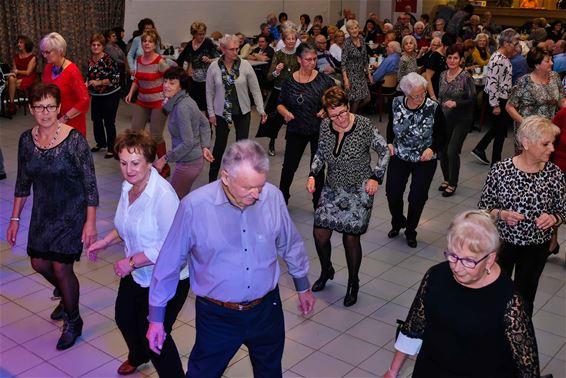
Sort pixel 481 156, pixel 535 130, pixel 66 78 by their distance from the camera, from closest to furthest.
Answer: pixel 535 130
pixel 66 78
pixel 481 156

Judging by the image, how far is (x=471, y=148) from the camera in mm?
10133

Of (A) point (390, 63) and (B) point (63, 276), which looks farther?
(A) point (390, 63)

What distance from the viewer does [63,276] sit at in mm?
4566

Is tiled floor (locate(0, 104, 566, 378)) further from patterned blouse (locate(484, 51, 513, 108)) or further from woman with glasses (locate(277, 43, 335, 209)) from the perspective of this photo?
patterned blouse (locate(484, 51, 513, 108))

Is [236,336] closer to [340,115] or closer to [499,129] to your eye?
[340,115]

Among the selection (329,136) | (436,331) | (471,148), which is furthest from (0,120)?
(436,331)

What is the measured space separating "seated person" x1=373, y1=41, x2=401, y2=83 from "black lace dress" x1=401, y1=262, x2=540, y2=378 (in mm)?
8434

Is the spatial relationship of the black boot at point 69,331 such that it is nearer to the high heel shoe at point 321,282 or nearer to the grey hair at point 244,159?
the high heel shoe at point 321,282

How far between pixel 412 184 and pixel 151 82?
11.0 ft

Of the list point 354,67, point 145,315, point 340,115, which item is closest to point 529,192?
point 340,115

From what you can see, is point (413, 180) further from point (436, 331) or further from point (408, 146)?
point (436, 331)

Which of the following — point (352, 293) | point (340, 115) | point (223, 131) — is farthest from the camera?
point (223, 131)

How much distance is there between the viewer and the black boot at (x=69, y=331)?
474 centimetres

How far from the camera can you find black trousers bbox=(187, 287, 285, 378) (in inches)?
132
